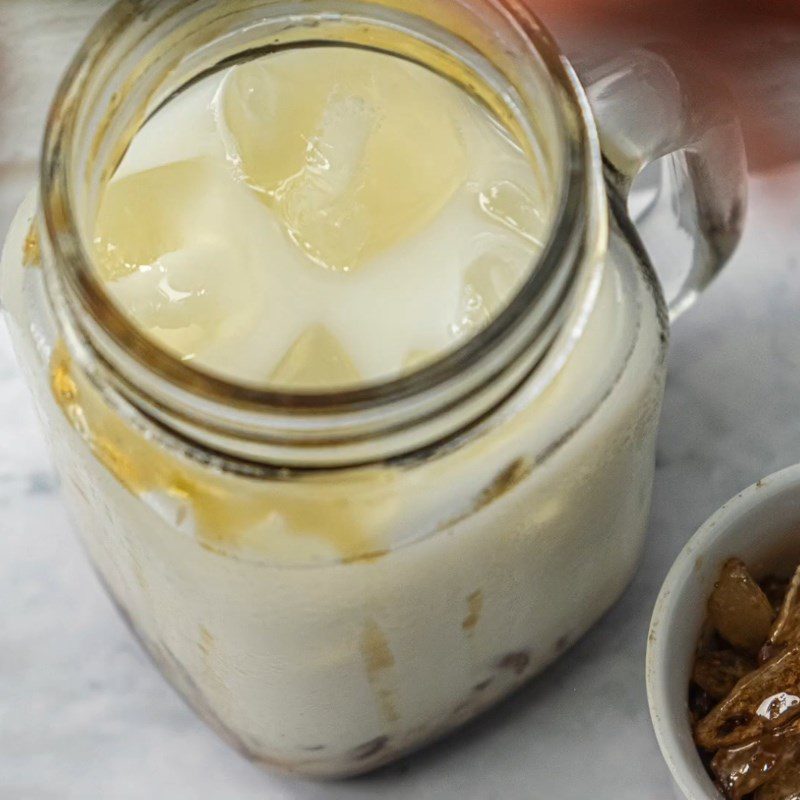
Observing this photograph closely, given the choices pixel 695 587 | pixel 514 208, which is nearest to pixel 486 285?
pixel 514 208

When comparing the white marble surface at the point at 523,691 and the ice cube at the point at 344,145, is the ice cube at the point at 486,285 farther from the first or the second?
the white marble surface at the point at 523,691

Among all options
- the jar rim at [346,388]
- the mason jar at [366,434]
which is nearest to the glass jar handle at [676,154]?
the mason jar at [366,434]

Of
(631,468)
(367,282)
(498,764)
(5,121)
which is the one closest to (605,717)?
(498,764)

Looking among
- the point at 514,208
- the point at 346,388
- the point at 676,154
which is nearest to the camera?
the point at 346,388

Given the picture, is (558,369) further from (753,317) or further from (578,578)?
(753,317)

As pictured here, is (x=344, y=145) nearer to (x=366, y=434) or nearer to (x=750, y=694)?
(x=366, y=434)

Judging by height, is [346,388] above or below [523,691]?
above
